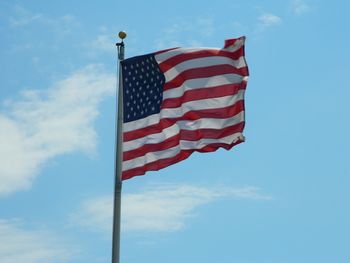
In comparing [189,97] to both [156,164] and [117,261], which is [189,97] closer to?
[156,164]

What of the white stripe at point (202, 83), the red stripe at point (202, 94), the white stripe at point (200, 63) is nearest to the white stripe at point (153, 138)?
the red stripe at point (202, 94)

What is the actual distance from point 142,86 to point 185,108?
4.81 feet

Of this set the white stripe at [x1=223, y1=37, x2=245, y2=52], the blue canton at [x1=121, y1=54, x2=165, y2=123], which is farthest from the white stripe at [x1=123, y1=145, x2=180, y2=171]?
the white stripe at [x1=223, y1=37, x2=245, y2=52]

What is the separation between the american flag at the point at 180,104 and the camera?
22172 millimetres

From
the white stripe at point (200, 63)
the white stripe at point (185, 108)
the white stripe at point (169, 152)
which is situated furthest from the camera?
the white stripe at point (200, 63)

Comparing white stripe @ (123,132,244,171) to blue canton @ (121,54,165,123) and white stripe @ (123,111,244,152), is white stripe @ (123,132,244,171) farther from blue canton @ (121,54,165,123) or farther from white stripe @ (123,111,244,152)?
blue canton @ (121,54,165,123)

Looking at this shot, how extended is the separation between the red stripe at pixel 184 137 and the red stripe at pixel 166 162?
29cm

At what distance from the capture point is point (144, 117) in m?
22.7

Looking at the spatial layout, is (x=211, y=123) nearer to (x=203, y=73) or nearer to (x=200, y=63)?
(x=203, y=73)

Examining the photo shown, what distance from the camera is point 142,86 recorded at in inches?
913

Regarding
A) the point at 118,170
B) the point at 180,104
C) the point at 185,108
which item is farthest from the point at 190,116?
the point at 118,170

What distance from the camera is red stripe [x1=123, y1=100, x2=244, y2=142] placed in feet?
73.5

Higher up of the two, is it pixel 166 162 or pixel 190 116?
pixel 190 116

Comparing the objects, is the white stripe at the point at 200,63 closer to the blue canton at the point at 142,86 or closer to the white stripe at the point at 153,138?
the blue canton at the point at 142,86
